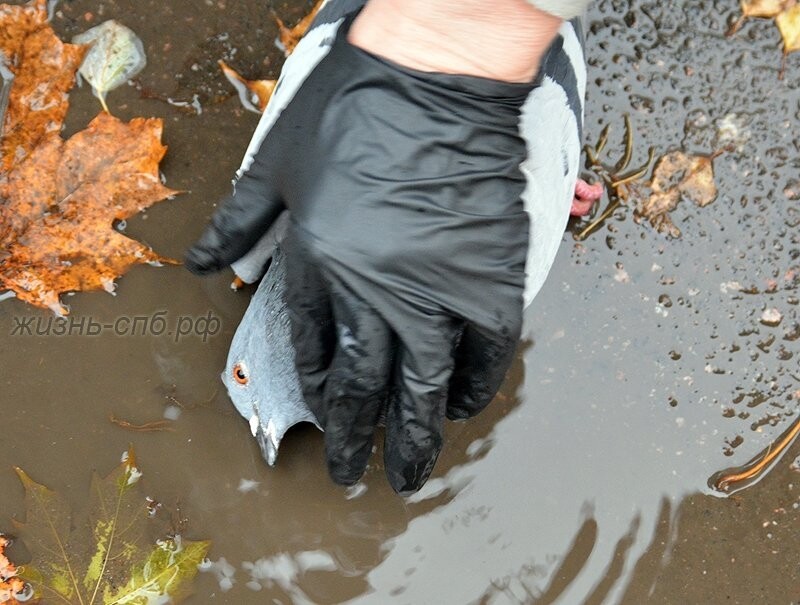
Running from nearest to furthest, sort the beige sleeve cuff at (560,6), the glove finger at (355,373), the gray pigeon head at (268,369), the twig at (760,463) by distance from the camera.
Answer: the beige sleeve cuff at (560,6) < the glove finger at (355,373) < the gray pigeon head at (268,369) < the twig at (760,463)

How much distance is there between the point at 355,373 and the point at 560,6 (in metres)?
0.61

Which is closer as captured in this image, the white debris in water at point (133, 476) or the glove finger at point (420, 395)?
the glove finger at point (420, 395)

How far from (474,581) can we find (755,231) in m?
0.96

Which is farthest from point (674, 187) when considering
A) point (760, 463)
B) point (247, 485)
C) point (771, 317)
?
point (247, 485)

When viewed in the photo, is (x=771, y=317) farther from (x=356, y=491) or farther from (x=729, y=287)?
(x=356, y=491)

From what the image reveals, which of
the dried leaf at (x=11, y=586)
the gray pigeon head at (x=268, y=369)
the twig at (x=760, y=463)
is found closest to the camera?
the gray pigeon head at (x=268, y=369)

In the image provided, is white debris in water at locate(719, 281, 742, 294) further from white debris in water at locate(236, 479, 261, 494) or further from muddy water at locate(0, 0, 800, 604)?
white debris in water at locate(236, 479, 261, 494)

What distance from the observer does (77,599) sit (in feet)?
4.79

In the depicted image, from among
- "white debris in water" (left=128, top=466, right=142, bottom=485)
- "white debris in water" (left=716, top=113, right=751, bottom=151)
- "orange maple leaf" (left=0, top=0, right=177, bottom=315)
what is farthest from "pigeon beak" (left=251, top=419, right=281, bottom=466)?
"white debris in water" (left=716, top=113, right=751, bottom=151)

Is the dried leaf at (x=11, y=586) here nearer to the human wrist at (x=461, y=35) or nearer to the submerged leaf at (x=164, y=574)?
the submerged leaf at (x=164, y=574)

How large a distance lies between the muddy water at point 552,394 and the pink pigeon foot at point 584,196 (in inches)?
2.4

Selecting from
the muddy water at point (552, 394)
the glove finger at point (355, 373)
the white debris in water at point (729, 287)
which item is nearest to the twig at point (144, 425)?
the muddy water at point (552, 394)

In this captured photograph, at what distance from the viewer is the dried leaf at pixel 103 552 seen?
1459mm

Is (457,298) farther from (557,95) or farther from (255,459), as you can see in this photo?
(255,459)
